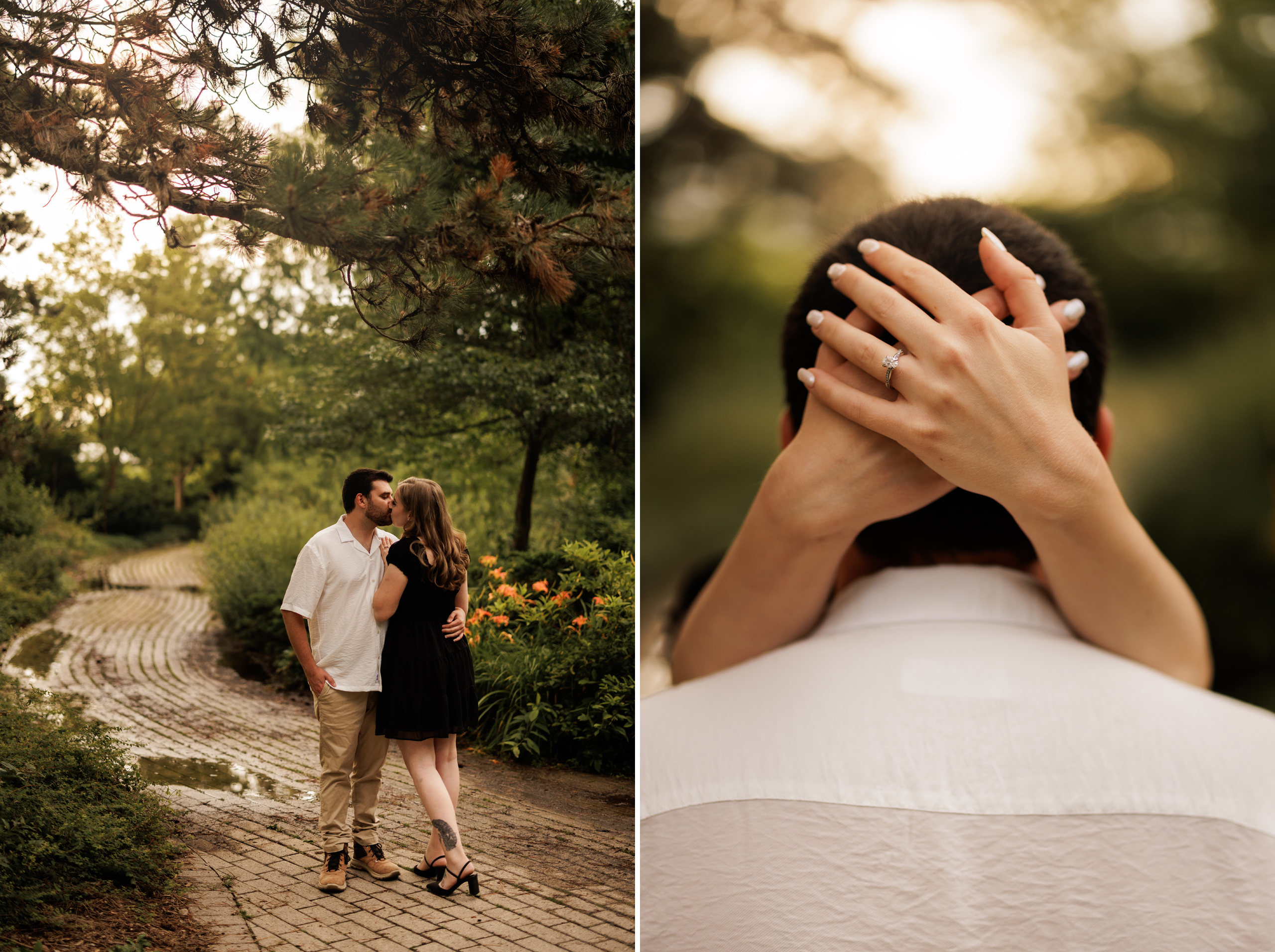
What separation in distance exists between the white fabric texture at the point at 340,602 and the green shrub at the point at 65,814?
283 mm

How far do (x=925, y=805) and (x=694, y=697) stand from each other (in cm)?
26

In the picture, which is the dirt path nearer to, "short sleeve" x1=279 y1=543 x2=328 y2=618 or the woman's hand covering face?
"short sleeve" x1=279 y1=543 x2=328 y2=618

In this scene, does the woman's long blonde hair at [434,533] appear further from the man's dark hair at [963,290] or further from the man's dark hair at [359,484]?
the man's dark hair at [963,290]

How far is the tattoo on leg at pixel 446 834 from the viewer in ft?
4.11

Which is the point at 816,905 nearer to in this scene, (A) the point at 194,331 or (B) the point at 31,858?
(B) the point at 31,858

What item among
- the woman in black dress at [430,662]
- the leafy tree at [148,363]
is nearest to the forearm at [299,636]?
the woman in black dress at [430,662]

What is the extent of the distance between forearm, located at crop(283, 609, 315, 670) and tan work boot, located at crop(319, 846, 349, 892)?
28 centimetres

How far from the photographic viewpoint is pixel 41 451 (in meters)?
Result: 1.07

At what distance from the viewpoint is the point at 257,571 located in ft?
3.98

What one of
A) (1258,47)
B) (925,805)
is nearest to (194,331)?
(925,805)

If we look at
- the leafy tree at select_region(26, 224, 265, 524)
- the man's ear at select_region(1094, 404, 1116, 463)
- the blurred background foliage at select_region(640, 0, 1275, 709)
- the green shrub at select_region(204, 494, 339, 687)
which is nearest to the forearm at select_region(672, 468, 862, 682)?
the man's ear at select_region(1094, 404, 1116, 463)

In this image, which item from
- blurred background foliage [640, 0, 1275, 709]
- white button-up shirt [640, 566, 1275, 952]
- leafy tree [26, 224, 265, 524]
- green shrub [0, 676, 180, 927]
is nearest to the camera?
white button-up shirt [640, 566, 1275, 952]

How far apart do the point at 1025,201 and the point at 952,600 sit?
1734mm

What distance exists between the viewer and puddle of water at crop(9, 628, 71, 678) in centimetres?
106
